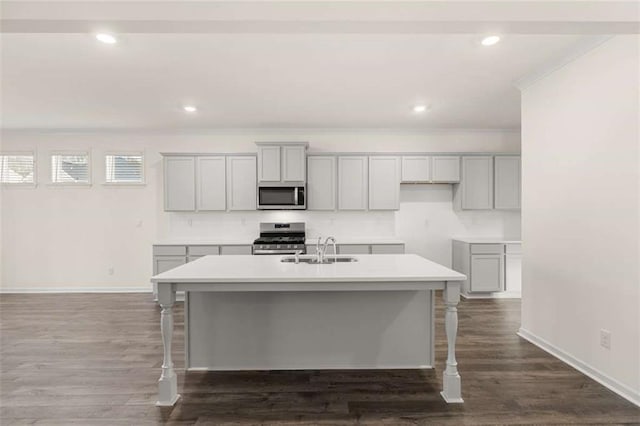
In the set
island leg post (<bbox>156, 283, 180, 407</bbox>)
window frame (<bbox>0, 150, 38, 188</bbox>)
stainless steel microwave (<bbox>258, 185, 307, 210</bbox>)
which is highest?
window frame (<bbox>0, 150, 38, 188</bbox>)

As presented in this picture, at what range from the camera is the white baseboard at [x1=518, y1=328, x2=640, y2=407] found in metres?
2.47

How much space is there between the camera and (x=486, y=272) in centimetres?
529

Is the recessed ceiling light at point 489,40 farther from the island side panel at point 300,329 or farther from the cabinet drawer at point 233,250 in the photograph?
the cabinet drawer at point 233,250

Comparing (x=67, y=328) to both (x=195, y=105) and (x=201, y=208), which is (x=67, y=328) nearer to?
(x=201, y=208)

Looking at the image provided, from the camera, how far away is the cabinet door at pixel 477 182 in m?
5.60

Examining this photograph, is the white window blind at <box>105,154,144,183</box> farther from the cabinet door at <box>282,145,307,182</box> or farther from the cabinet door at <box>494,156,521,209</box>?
the cabinet door at <box>494,156,521,209</box>

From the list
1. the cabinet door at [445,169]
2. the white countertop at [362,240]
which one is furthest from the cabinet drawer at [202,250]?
the cabinet door at [445,169]

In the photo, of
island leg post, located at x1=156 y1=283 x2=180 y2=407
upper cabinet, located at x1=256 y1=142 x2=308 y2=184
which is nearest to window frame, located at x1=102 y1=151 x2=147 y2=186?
upper cabinet, located at x1=256 y1=142 x2=308 y2=184

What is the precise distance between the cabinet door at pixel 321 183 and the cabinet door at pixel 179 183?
181 cm

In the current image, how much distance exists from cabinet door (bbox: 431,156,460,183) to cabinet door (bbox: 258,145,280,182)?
2431 mm

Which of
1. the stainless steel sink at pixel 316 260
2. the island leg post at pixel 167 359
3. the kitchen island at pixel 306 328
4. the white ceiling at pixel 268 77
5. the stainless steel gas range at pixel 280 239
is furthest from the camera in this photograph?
the stainless steel gas range at pixel 280 239

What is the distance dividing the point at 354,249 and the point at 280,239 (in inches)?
44.5

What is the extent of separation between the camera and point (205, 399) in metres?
2.53

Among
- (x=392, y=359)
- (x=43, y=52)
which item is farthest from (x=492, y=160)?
(x=43, y=52)
